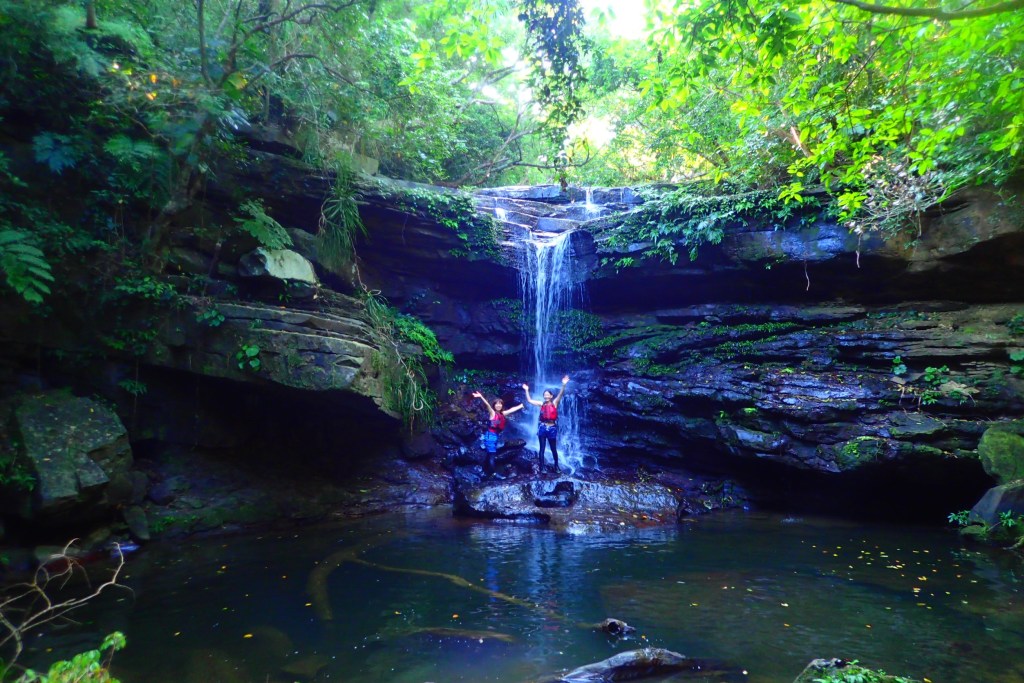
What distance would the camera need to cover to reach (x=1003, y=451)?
845 centimetres

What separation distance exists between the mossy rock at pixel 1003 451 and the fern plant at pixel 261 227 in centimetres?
1208

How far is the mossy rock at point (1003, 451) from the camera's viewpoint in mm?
8320

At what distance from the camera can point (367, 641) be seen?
17.0ft

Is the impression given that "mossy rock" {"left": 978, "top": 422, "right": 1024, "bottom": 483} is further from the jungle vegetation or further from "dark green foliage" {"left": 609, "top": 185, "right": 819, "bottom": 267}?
"dark green foliage" {"left": 609, "top": 185, "right": 819, "bottom": 267}

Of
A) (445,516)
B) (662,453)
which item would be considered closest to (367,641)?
(445,516)

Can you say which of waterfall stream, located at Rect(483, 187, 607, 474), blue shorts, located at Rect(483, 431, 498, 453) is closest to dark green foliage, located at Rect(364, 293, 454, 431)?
blue shorts, located at Rect(483, 431, 498, 453)

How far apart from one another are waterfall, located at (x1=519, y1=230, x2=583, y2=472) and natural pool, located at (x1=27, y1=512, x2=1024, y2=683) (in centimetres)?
581

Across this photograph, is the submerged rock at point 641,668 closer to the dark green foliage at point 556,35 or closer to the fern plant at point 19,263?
the dark green foliage at point 556,35

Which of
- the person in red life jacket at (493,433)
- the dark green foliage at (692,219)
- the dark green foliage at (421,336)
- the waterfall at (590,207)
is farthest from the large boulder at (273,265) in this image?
the waterfall at (590,207)

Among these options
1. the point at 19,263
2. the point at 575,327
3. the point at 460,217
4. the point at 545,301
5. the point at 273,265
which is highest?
the point at 460,217

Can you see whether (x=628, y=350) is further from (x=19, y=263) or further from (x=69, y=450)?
(x=19, y=263)

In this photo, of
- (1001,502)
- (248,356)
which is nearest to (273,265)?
(248,356)

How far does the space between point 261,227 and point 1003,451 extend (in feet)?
41.1

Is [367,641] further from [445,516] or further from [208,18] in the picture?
[208,18]
